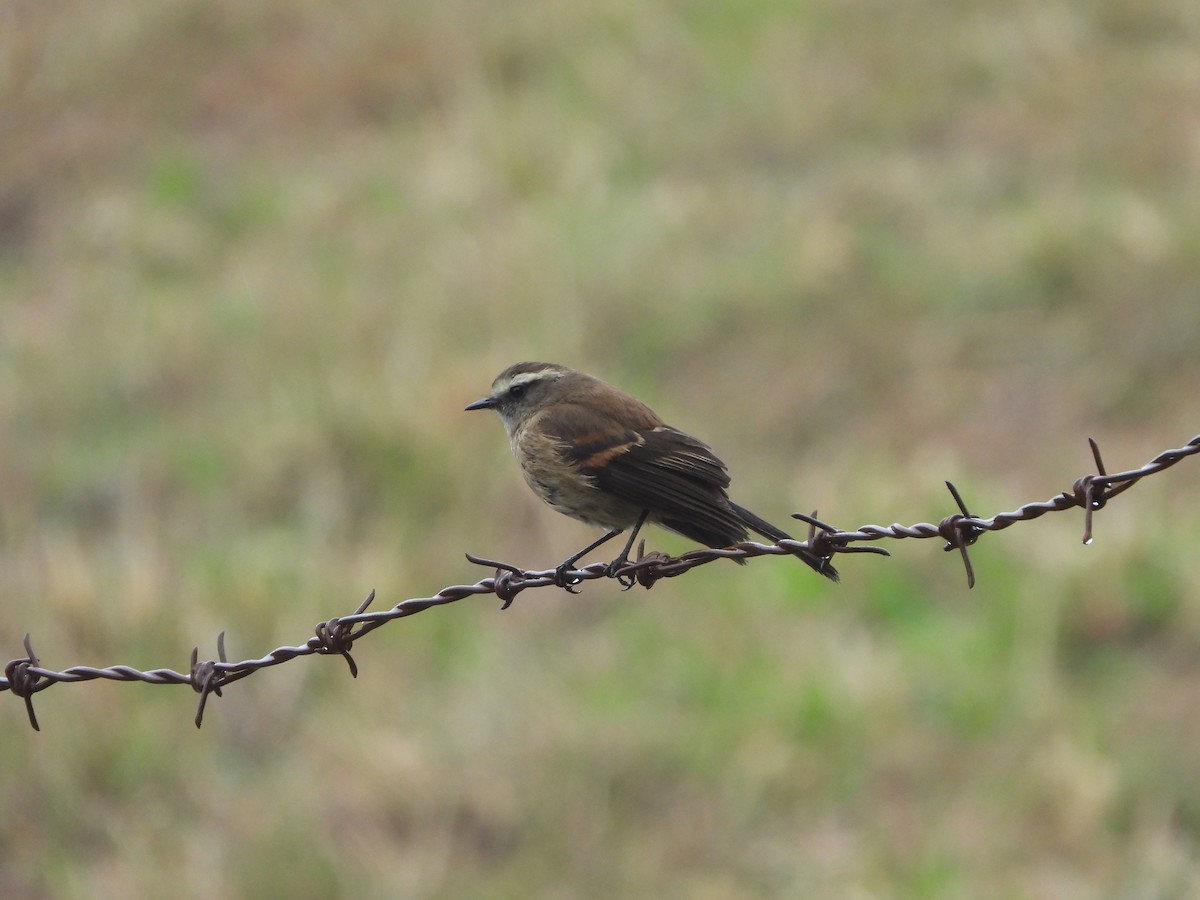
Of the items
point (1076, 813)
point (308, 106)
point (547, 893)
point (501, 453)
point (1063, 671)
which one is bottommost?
point (547, 893)

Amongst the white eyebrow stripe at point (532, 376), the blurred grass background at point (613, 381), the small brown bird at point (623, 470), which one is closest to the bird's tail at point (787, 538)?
the small brown bird at point (623, 470)

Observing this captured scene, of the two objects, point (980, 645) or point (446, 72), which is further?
point (446, 72)

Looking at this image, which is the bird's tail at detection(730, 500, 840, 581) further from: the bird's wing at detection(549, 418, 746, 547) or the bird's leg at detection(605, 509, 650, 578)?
the bird's leg at detection(605, 509, 650, 578)

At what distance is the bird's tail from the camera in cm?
410

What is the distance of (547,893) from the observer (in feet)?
23.4

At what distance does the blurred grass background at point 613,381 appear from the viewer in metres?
7.72

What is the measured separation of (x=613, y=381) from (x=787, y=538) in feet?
25.0

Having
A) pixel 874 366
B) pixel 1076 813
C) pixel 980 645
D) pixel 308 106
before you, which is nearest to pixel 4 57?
pixel 308 106

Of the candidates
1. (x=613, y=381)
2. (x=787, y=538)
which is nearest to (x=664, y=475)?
(x=787, y=538)

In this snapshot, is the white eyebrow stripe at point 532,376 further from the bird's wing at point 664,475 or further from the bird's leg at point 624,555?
the bird's leg at point 624,555

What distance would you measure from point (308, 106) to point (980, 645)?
34.8 feet

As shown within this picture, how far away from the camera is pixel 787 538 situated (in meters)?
4.33

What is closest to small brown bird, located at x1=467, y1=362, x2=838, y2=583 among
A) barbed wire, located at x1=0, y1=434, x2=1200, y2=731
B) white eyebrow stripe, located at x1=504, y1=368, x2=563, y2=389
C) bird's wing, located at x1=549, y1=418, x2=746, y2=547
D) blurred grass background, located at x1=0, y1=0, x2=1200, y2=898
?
bird's wing, located at x1=549, y1=418, x2=746, y2=547

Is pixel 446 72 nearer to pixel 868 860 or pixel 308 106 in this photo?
pixel 308 106
